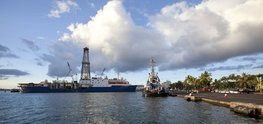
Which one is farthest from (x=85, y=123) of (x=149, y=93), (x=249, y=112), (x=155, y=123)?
(x=149, y=93)

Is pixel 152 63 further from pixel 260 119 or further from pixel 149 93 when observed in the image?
pixel 260 119

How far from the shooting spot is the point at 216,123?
149 feet

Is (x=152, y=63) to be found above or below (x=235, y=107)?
above

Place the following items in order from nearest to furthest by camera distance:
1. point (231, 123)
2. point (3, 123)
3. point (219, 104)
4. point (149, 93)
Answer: point (231, 123) → point (3, 123) → point (219, 104) → point (149, 93)

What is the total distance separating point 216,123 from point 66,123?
23.7m

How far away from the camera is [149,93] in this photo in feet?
475

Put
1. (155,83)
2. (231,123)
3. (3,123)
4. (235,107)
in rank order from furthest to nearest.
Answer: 1. (155,83)
2. (235,107)
3. (3,123)
4. (231,123)

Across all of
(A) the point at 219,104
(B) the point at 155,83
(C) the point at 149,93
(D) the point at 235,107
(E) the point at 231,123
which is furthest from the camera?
(B) the point at 155,83

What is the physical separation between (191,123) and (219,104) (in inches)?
1382

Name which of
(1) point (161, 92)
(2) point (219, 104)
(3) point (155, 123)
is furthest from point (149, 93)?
(3) point (155, 123)

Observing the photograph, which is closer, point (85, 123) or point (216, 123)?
point (216, 123)

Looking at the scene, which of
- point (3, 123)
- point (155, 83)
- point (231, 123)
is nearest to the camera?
point (231, 123)

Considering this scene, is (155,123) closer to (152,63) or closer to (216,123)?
(216,123)

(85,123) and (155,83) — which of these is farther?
(155,83)
